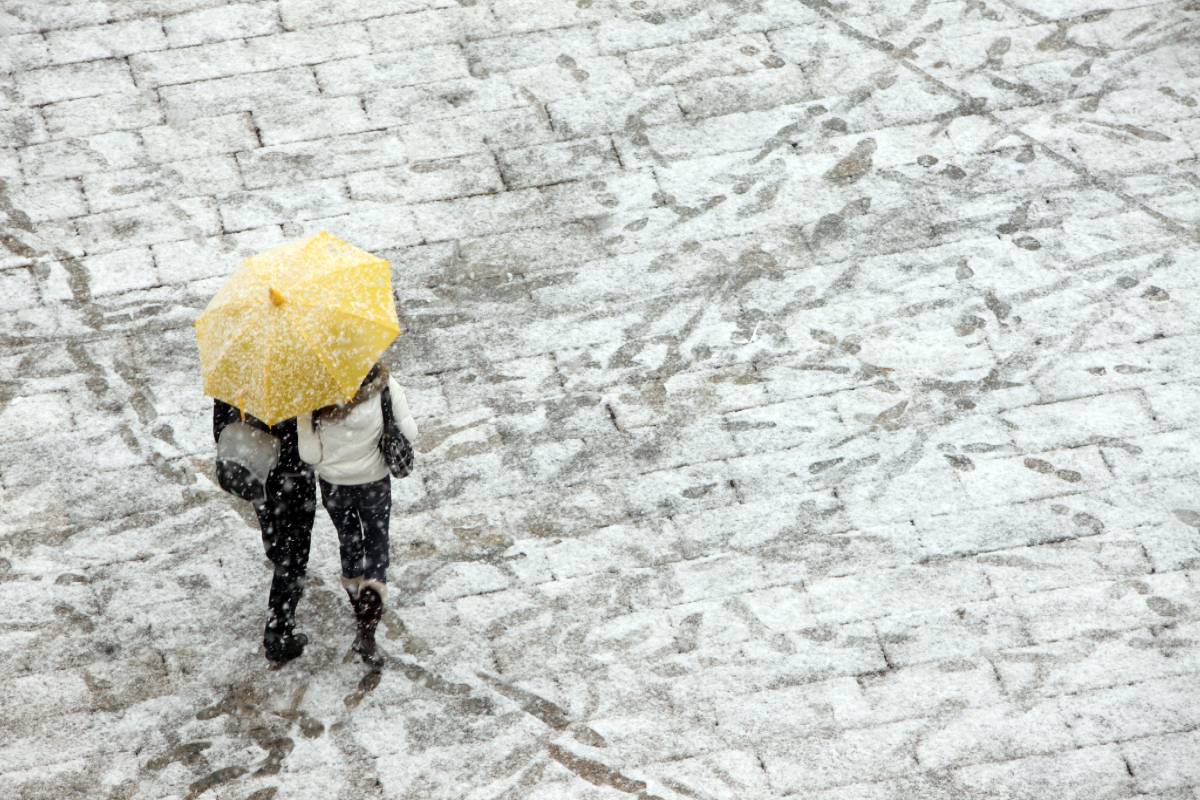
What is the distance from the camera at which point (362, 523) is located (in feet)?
16.9

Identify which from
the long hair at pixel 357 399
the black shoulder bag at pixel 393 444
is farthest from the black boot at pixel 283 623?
the long hair at pixel 357 399

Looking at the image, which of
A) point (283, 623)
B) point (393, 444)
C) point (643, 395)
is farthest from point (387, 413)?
point (643, 395)

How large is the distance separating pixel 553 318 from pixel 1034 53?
2.79 metres

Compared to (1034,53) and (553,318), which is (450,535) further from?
(1034,53)

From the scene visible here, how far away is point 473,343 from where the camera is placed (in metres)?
6.35

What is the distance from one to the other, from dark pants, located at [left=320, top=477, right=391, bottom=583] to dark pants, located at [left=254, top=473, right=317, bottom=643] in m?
0.07

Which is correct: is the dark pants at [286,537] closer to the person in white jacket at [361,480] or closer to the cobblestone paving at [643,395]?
the person in white jacket at [361,480]

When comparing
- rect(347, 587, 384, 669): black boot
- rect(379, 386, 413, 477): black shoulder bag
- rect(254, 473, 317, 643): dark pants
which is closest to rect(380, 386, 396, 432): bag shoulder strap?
rect(379, 386, 413, 477): black shoulder bag

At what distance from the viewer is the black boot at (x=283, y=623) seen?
528cm

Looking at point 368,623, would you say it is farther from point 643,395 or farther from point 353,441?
point 643,395

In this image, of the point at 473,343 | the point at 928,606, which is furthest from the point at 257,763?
the point at 928,606

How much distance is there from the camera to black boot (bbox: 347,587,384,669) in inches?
205

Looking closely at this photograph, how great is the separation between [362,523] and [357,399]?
61 centimetres

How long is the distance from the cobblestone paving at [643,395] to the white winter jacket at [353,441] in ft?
2.80
